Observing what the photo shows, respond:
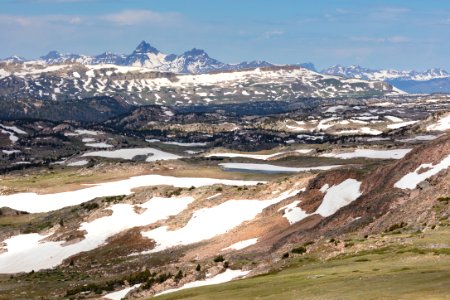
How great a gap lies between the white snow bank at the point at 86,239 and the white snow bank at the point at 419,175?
4301 cm

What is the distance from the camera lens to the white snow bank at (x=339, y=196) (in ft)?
265

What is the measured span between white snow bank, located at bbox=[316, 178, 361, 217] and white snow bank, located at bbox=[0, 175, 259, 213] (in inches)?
3326

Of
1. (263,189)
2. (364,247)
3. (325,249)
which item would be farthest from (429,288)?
(263,189)

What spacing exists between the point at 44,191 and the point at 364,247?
145 meters

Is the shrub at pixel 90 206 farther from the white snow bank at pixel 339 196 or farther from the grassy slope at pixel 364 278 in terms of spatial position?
the grassy slope at pixel 364 278

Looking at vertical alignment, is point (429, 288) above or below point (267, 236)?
above

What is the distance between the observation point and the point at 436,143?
249 ft

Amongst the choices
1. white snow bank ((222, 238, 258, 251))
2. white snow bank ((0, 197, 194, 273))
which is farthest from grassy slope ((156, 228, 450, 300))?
white snow bank ((0, 197, 194, 273))

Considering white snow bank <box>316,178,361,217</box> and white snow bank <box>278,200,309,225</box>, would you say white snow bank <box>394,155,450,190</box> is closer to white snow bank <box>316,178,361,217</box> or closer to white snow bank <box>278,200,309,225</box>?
white snow bank <box>316,178,361,217</box>

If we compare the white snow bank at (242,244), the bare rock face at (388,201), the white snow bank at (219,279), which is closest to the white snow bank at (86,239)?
the white snow bank at (242,244)

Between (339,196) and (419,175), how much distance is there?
1347 cm

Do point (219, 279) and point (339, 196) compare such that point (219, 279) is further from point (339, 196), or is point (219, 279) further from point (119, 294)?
point (339, 196)

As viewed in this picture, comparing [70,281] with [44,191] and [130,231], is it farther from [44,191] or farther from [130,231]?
[44,191]

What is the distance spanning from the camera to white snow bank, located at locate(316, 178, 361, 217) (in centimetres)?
8081
